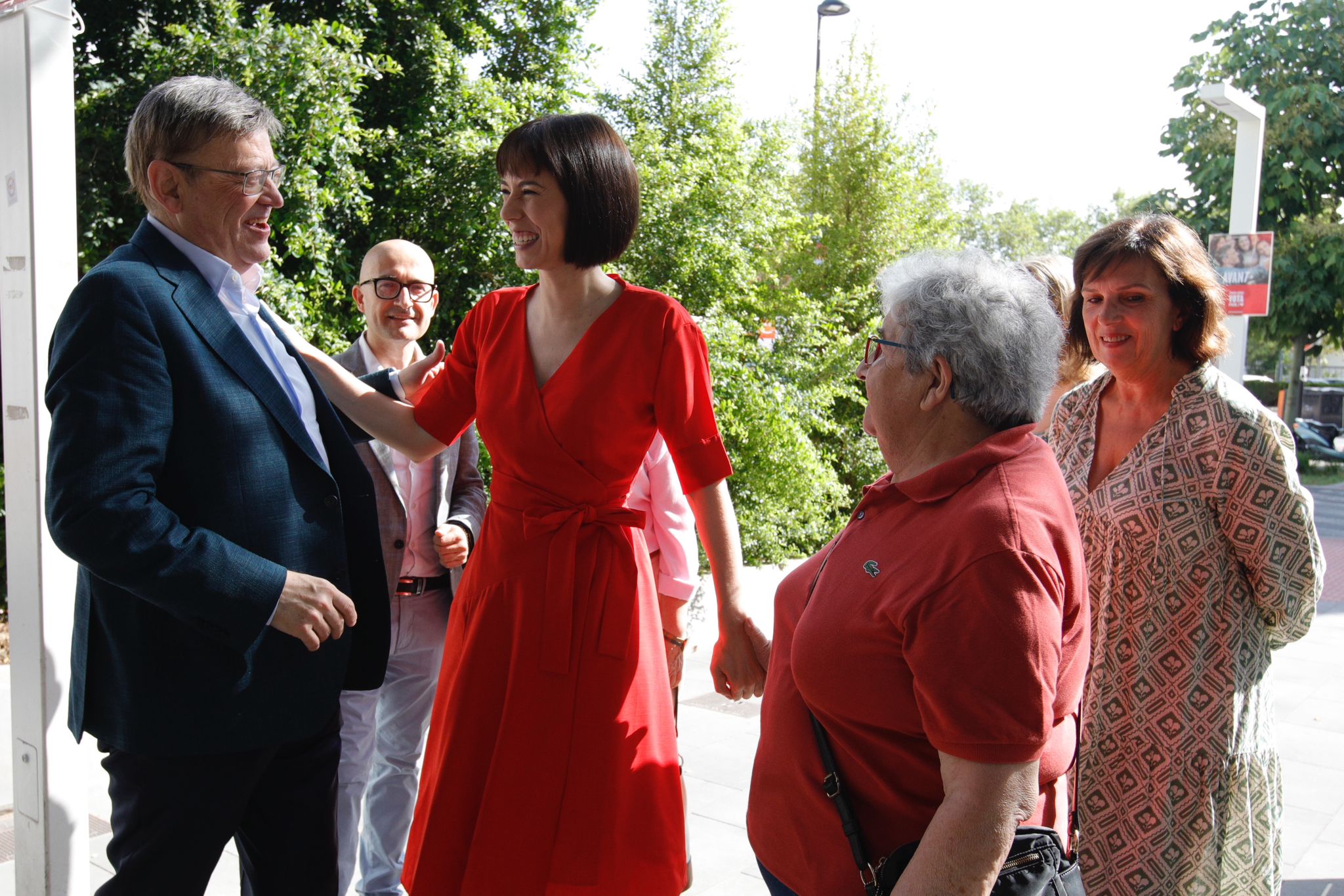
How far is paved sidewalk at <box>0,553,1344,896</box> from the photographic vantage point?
368cm

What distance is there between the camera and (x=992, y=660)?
149 centimetres

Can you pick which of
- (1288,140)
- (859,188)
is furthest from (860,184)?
(1288,140)

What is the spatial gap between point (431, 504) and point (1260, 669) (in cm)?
231

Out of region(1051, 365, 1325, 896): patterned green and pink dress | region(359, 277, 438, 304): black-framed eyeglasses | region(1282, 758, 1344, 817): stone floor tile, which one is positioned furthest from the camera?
region(1282, 758, 1344, 817): stone floor tile

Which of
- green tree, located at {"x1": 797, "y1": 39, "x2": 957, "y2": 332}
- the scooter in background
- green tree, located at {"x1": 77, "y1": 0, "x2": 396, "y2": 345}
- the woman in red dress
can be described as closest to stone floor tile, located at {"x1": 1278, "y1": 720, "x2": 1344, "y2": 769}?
the woman in red dress

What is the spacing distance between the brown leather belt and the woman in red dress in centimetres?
63

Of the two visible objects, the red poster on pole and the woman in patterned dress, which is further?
the red poster on pole

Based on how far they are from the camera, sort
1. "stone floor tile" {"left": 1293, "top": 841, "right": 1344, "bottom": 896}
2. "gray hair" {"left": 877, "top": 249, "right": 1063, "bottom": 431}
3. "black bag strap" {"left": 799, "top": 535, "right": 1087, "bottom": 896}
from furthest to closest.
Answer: "stone floor tile" {"left": 1293, "top": 841, "right": 1344, "bottom": 896}
"gray hair" {"left": 877, "top": 249, "right": 1063, "bottom": 431}
"black bag strap" {"left": 799, "top": 535, "right": 1087, "bottom": 896}

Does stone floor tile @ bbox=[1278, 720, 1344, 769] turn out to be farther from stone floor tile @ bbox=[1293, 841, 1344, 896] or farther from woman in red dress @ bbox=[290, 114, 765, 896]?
woman in red dress @ bbox=[290, 114, 765, 896]

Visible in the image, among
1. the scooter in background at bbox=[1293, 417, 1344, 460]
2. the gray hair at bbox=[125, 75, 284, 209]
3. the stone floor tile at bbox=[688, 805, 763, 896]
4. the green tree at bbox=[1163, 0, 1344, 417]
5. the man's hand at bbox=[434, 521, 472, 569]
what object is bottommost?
the stone floor tile at bbox=[688, 805, 763, 896]

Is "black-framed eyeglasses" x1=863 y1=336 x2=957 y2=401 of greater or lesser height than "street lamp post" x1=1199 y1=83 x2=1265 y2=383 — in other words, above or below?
below

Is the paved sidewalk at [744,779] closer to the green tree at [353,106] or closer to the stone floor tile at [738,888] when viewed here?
the stone floor tile at [738,888]

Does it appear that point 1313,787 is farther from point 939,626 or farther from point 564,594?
point 939,626

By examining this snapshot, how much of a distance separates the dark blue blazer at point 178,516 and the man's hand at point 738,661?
871 millimetres
